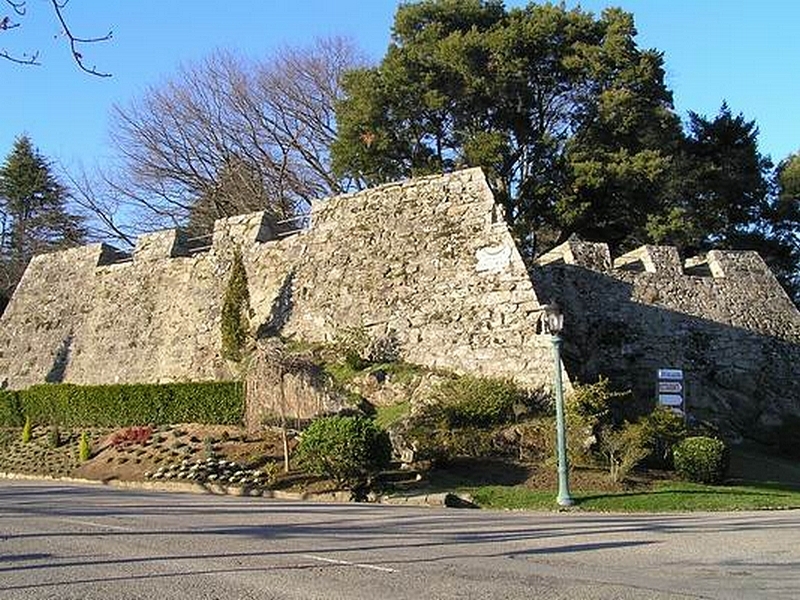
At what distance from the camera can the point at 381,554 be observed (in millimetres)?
8508

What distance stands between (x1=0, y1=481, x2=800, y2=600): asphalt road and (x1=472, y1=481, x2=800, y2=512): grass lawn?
1.02 metres

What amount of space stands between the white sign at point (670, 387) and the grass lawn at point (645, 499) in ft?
9.38

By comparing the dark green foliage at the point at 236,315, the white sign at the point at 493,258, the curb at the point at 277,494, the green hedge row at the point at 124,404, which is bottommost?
the curb at the point at 277,494

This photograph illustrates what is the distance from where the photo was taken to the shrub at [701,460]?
52.7 feet

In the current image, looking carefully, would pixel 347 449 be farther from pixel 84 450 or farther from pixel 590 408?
pixel 84 450

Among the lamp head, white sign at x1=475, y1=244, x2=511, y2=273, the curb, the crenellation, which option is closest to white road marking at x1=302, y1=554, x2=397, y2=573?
the curb

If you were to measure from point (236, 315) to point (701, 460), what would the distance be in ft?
40.7

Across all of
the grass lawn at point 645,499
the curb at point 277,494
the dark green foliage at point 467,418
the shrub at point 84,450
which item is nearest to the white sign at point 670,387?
the dark green foliage at point 467,418

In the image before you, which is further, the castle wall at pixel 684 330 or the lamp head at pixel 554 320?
the castle wall at pixel 684 330

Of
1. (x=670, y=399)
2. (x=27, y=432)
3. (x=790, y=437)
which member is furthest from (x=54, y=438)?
(x=790, y=437)

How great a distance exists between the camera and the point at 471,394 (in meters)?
17.4

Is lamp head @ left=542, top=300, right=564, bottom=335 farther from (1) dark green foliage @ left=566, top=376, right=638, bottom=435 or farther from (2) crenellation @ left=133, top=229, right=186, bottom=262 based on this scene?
(2) crenellation @ left=133, top=229, right=186, bottom=262

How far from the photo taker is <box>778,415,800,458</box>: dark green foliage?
850 inches

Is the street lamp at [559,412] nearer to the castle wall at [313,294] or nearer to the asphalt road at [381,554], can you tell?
the asphalt road at [381,554]
